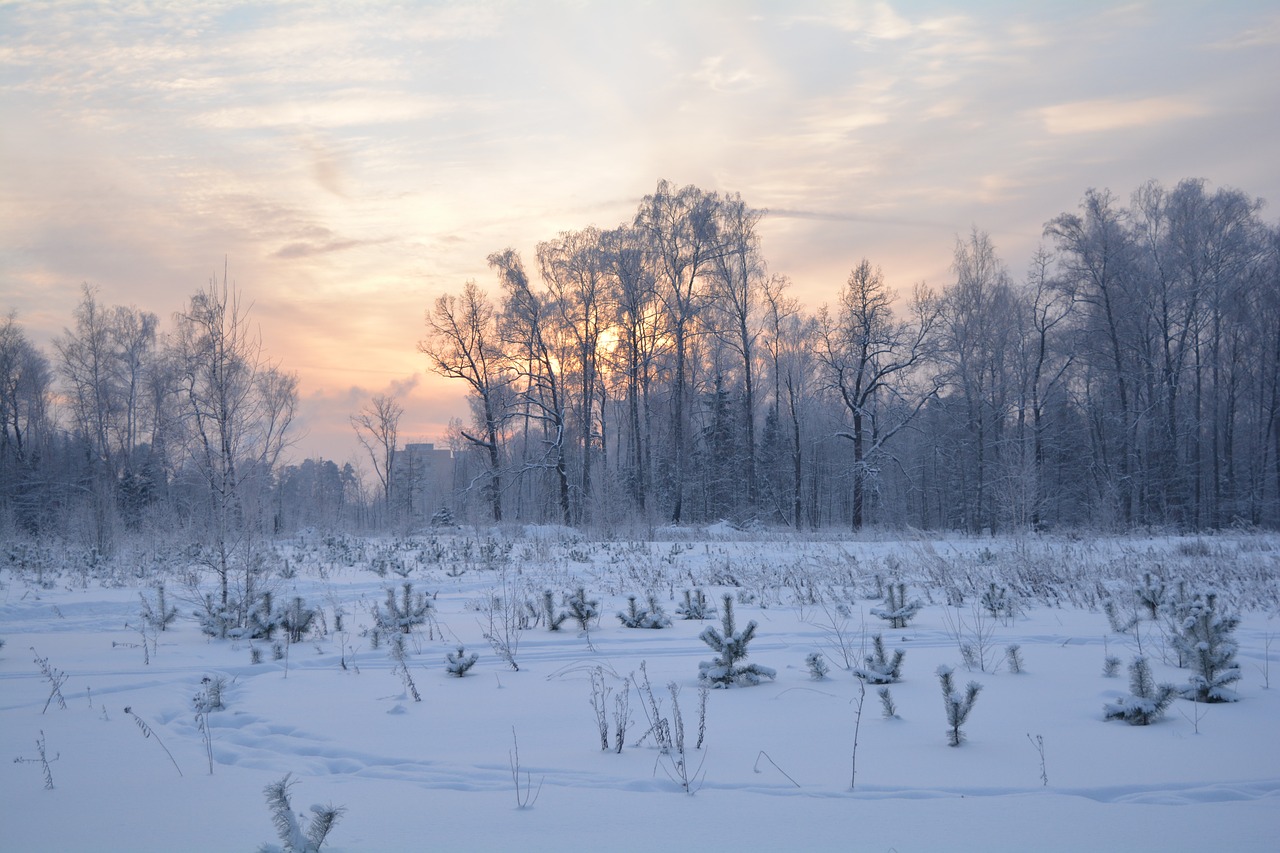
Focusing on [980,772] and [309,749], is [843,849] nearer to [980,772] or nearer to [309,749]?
[980,772]

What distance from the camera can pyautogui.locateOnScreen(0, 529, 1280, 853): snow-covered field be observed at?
9.43 ft

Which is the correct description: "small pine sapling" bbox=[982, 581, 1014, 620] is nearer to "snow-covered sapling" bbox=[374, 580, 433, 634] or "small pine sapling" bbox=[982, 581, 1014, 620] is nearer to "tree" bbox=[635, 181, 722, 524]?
"snow-covered sapling" bbox=[374, 580, 433, 634]

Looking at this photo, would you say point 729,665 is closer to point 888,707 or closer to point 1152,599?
point 888,707

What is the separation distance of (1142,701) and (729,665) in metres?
2.39

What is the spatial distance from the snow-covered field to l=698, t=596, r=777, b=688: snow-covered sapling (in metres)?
0.14

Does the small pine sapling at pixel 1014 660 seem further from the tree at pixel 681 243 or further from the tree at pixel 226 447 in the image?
the tree at pixel 681 243

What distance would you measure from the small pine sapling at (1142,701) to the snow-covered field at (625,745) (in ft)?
0.30

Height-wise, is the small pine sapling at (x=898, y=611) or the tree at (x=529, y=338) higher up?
the tree at (x=529, y=338)

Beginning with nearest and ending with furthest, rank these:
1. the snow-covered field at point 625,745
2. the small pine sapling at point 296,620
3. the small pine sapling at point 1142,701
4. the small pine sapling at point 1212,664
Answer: the snow-covered field at point 625,745, the small pine sapling at point 1142,701, the small pine sapling at point 1212,664, the small pine sapling at point 296,620

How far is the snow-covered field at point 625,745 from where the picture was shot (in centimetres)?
287

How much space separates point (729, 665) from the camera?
16.7 feet

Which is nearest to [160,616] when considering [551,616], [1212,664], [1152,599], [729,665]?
[551,616]

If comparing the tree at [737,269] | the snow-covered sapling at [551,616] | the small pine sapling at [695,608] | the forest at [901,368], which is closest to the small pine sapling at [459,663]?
the snow-covered sapling at [551,616]

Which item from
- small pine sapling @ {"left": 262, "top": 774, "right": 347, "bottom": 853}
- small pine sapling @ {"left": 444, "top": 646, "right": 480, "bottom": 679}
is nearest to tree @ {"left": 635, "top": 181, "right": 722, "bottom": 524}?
small pine sapling @ {"left": 444, "top": 646, "right": 480, "bottom": 679}
